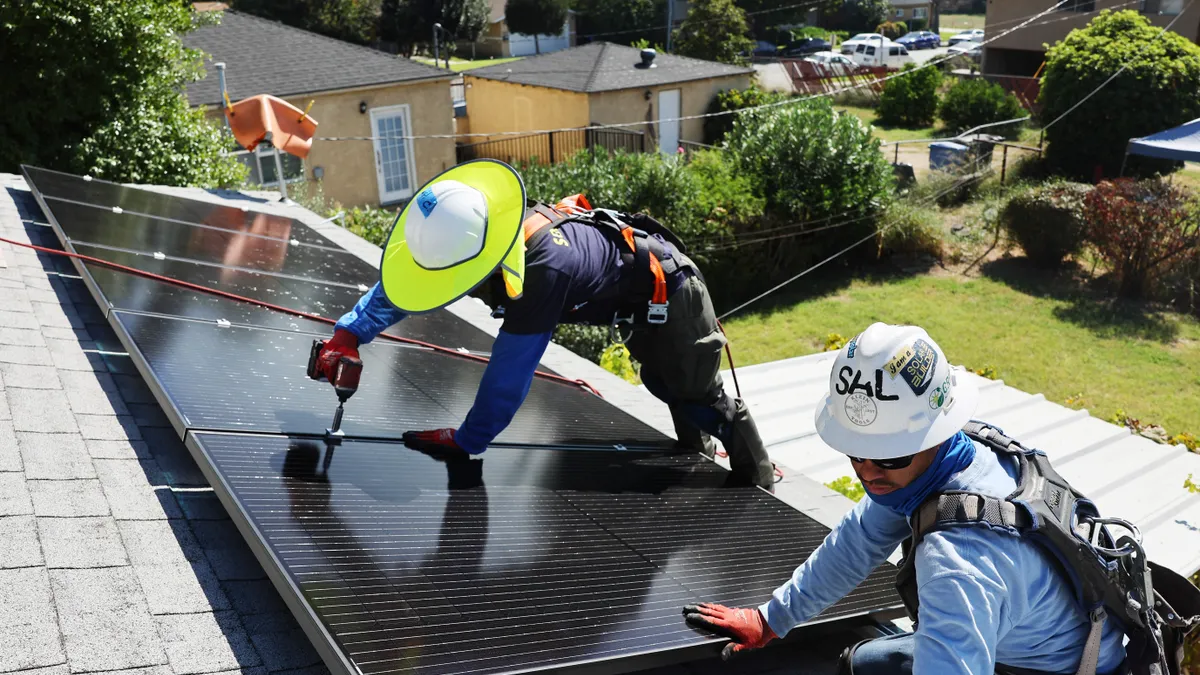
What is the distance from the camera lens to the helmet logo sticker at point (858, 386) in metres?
2.96

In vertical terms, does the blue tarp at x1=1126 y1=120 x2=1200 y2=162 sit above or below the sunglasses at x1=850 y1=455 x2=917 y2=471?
below

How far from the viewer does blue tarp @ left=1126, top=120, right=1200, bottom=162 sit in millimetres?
17500

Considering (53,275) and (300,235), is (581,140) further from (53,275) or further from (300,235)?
(53,275)

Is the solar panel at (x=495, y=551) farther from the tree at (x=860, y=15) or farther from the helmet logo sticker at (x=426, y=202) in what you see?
the tree at (x=860, y=15)

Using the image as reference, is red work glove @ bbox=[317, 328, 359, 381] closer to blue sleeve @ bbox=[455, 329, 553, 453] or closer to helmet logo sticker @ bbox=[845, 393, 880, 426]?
blue sleeve @ bbox=[455, 329, 553, 453]

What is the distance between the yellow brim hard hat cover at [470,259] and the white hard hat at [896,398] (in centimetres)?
181

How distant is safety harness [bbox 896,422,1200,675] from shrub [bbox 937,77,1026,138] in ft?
115

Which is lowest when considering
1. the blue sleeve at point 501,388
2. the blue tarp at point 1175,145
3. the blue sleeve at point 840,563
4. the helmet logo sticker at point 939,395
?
the blue tarp at point 1175,145

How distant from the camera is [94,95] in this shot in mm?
13211

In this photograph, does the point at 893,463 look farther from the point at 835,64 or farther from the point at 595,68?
the point at 835,64

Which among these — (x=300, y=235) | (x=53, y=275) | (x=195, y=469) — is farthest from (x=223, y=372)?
(x=300, y=235)

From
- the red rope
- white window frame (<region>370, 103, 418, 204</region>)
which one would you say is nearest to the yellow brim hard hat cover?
the red rope

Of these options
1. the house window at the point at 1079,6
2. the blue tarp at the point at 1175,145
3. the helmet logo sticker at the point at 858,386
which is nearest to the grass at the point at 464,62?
the house window at the point at 1079,6

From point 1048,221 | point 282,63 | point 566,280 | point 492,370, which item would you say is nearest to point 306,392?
point 492,370
